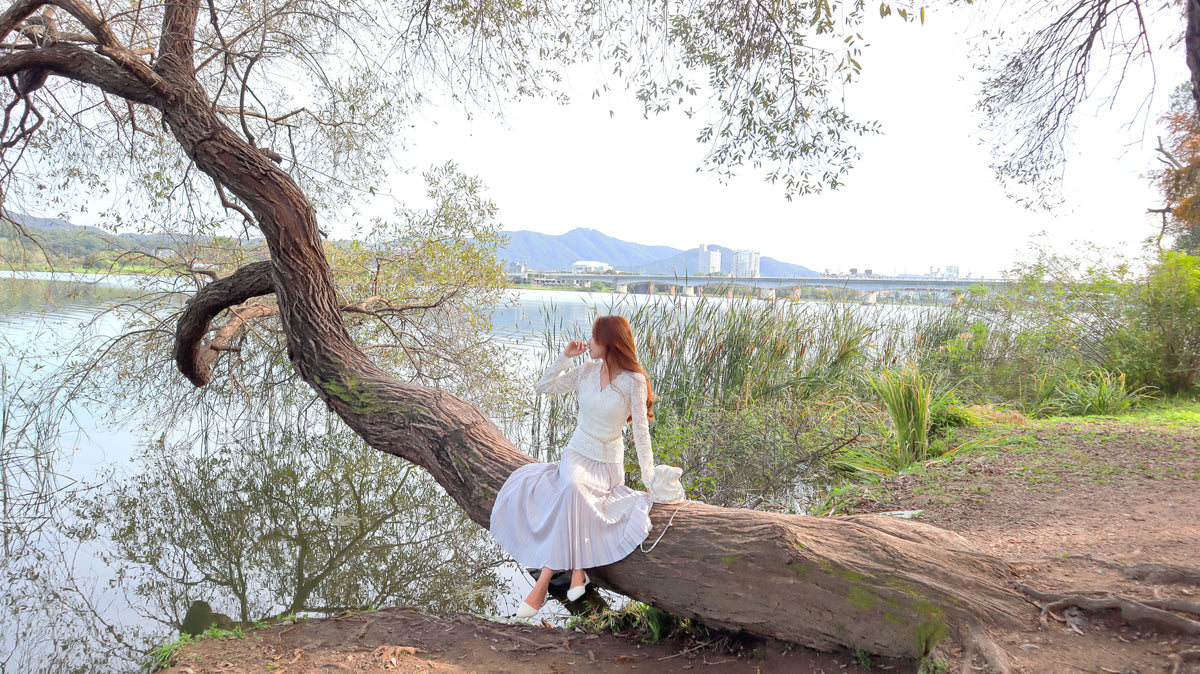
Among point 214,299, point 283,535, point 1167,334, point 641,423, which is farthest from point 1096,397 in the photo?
point 214,299

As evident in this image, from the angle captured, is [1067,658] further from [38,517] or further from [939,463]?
[38,517]

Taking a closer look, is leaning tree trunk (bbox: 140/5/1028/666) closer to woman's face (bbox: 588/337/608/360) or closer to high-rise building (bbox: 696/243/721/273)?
woman's face (bbox: 588/337/608/360)

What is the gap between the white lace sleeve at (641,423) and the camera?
9.86 feet

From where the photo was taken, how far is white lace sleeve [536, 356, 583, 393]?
3.34m

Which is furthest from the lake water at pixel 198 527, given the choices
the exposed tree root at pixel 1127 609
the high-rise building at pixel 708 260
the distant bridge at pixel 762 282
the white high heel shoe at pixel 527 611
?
the exposed tree root at pixel 1127 609

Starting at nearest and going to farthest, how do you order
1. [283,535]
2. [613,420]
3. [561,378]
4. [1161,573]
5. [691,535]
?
[1161,573], [691,535], [613,420], [561,378], [283,535]

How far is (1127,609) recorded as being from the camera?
2.13 m

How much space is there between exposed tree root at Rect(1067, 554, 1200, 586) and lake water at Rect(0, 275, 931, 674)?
8.33 ft

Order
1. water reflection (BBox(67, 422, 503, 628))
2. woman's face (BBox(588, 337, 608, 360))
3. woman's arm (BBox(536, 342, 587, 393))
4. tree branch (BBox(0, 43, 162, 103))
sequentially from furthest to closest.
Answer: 1. tree branch (BBox(0, 43, 162, 103))
2. water reflection (BBox(67, 422, 503, 628))
3. woman's arm (BBox(536, 342, 587, 393))
4. woman's face (BBox(588, 337, 608, 360))

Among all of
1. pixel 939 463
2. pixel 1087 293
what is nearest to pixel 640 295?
pixel 939 463

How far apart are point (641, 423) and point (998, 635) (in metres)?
1.54

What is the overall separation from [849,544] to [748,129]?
2.63 metres

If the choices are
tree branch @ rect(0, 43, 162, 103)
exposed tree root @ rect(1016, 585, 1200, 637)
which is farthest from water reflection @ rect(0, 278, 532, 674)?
exposed tree root @ rect(1016, 585, 1200, 637)

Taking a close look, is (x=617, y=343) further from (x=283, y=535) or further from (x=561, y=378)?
(x=283, y=535)
